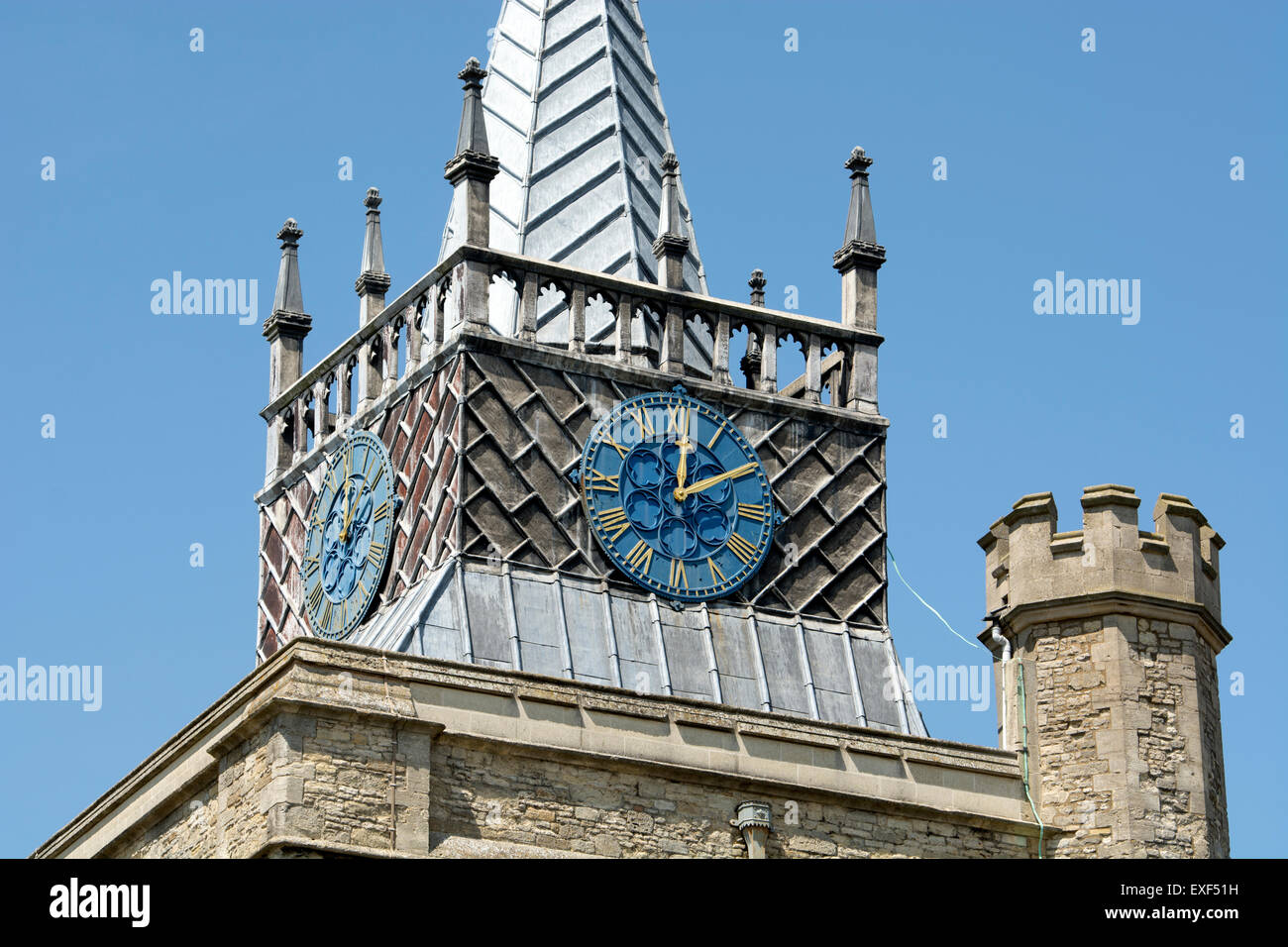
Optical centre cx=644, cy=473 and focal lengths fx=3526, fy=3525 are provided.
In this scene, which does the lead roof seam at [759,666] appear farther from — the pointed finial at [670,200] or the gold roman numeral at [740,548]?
the pointed finial at [670,200]

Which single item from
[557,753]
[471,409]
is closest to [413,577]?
[471,409]

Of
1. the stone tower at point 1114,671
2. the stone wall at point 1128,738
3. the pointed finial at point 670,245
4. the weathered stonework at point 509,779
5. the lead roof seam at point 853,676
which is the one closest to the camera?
the weathered stonework at point 509,779

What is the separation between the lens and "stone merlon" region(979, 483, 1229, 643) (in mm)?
44656

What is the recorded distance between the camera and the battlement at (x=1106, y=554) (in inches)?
1758

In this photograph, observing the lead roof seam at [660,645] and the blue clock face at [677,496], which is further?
the blue clock face at [677,496]

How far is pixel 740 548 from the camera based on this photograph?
49375 millimetres

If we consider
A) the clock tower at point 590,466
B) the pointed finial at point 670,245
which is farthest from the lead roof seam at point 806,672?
the pointed finial at point 670,245

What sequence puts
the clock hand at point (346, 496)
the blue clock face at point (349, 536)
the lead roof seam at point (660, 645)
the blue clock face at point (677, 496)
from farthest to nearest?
the clock hand at point (346, 496) → the blue clock face at point (349, 536) → the blue clock face at point (677, 496) → the lead roof seam at point (660, 645)

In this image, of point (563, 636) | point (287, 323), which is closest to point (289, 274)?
point (287, 323)

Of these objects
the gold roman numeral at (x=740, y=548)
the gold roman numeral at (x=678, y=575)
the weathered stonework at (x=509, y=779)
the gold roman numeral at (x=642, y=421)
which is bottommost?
the weathered stonework at (x=509, y=779)

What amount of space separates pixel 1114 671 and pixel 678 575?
7269 millimetres

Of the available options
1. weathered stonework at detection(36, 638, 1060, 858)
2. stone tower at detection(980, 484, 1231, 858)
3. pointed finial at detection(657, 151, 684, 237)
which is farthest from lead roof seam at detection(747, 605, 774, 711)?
pointed finial at detection(657, 151, 684, 237)

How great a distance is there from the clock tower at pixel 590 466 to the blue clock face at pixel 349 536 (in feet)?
0.17
